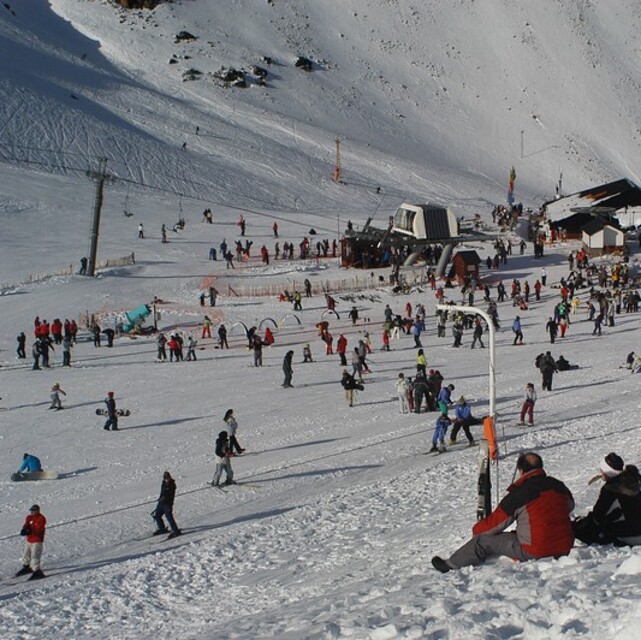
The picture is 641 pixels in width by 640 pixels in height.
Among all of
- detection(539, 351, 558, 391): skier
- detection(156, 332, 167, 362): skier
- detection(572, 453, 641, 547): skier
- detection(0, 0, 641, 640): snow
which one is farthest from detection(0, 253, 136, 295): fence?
detection(572, 453, 641, 547): skier

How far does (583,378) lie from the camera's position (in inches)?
893

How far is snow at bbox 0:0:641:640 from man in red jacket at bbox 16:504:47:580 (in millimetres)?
203

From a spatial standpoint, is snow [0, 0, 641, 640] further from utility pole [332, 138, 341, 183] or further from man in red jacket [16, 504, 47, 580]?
utility pole [332, 138, 341, 183]

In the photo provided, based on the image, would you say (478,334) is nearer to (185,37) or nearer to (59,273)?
(59,273)

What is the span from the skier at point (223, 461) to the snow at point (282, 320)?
433mm

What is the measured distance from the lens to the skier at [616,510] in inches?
313

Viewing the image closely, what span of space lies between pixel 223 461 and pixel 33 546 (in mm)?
3777

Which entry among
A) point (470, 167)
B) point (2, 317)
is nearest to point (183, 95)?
point (470, 167)

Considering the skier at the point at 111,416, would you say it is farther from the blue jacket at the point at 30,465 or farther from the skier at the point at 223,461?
the skier at the point at 223,461

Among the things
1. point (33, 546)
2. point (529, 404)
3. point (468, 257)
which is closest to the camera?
point (33, 546)

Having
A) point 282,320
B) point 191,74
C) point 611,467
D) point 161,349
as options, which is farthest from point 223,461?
point 191,74

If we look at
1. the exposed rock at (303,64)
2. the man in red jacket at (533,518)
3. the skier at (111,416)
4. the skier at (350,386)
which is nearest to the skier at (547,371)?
the skier at (350,386)

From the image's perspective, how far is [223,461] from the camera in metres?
14.8

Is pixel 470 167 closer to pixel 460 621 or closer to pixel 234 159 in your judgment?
pixel 234 159
